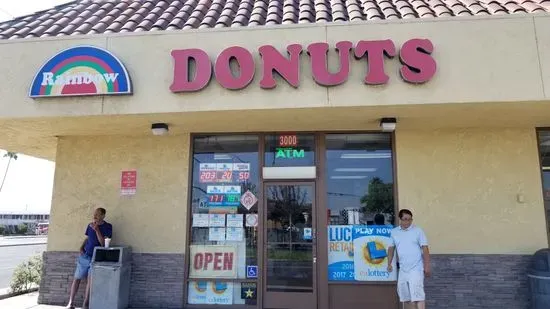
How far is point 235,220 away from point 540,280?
524cm

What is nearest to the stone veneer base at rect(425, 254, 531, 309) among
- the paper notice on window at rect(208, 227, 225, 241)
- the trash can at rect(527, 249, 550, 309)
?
the trash can at rect(527, 249, 550, 309)

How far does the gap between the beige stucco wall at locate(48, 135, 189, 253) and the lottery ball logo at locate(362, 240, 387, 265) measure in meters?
3.43

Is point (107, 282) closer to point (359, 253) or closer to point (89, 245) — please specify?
point (89, 245)

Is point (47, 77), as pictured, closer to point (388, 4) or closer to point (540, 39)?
point (388, 4)

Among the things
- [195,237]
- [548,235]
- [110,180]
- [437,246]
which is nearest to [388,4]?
[437,246]

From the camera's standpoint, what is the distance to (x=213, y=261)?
8.04m

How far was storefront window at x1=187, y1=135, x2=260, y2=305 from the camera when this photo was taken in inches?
312

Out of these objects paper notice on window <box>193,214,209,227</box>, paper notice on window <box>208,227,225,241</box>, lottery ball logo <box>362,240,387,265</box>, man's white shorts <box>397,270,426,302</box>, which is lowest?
man's white shorts <box>397,270,426,302</box>

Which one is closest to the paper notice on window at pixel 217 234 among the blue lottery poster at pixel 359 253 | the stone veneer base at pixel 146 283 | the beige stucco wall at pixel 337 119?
the beige stucco wall at pixel 337 119

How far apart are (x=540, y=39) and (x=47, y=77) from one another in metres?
7.81

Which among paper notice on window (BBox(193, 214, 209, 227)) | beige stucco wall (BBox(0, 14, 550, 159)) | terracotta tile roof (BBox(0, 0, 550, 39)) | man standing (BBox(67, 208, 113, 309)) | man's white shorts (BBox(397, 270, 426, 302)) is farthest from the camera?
paper notice on window (BBox(193, 214, 209, 227))

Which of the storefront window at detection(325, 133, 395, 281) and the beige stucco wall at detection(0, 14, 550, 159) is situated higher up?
the beige stucco wall at detection(0, 14, 550, 159)

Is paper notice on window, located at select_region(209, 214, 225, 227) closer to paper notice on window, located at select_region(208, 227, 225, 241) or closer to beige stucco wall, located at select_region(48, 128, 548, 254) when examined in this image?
paper notice on window, located at select_region(208, 227, 225, 241)

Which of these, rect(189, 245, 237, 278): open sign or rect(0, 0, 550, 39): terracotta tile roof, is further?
rect(189, 245, 237, 278): open sign
